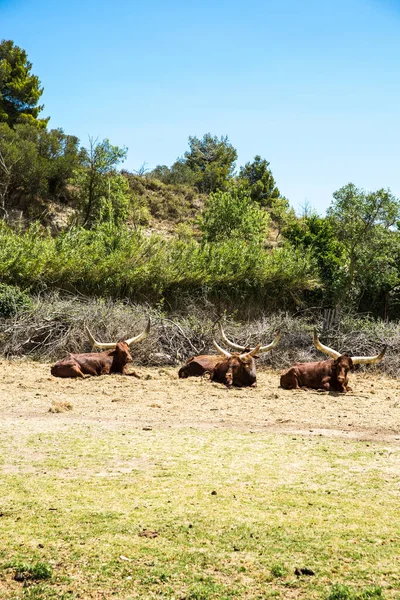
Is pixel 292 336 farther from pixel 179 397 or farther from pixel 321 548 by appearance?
pixel 321 548

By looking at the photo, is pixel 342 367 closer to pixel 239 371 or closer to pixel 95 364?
pixel 239 371

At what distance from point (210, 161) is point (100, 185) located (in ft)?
79.0

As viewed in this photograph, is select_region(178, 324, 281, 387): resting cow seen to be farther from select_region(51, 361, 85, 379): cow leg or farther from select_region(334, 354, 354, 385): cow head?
select_region(51, 361, 85, 379): cow leg

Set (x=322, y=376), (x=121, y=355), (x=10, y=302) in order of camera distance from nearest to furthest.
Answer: (x=322, y=376) → (x=121, y=355) → (x=10, y=302)

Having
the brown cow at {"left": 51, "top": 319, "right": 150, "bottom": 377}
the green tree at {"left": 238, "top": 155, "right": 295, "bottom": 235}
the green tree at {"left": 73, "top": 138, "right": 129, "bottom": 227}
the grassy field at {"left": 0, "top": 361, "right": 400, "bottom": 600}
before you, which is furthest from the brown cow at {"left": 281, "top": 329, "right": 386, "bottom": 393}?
the green tree at {"left": 238, "top": 155, "right": 295, "bottom": 235}

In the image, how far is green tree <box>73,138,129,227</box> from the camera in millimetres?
35128

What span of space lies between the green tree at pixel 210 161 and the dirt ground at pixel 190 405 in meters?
37.9

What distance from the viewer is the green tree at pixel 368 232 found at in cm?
2106

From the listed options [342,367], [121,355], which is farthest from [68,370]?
[342,367]

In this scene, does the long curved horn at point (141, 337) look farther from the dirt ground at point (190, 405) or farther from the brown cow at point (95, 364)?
the dirt ground at point (190, 405)

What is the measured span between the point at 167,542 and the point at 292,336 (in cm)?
1401

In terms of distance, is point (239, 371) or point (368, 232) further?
point (368, 232)

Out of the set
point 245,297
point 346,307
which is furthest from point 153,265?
point 346,307

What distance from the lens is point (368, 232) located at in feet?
70.0
